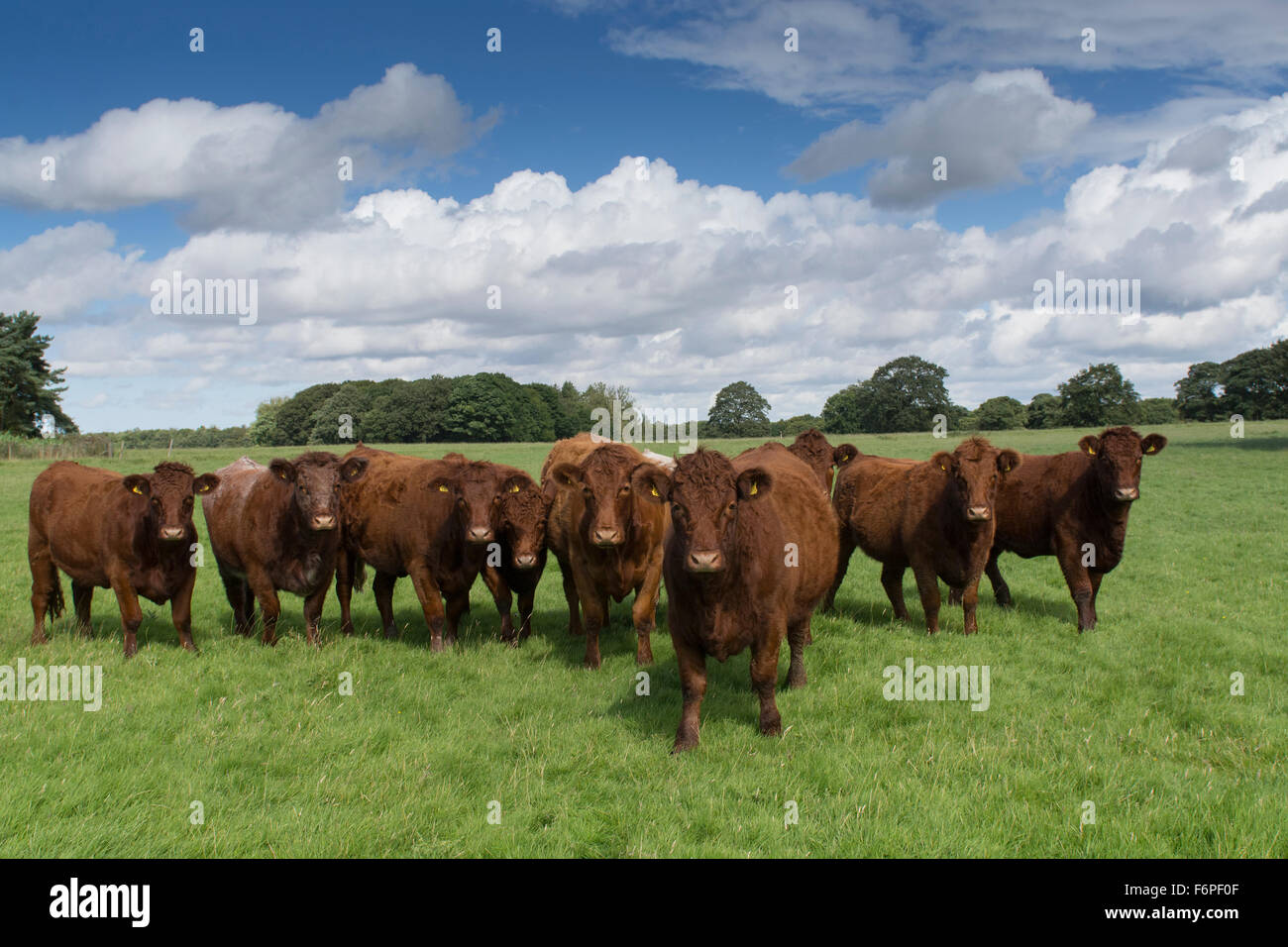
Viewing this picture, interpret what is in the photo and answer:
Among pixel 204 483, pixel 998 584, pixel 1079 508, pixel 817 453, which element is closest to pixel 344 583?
pixel 204 483

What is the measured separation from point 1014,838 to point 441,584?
6.88m

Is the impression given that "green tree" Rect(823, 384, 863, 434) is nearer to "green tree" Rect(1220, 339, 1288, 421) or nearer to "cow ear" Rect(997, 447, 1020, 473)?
"green tree" Rect(1220, 339, 1288, 421)

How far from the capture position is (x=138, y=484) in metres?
8.92

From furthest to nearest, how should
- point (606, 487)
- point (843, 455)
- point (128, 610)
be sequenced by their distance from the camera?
1. point (843, 455)
2. point (128, 610)
3. point (606, 487)

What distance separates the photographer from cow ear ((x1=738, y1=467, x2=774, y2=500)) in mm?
6039

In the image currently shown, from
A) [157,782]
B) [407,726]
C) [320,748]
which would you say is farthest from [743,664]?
[157,782]

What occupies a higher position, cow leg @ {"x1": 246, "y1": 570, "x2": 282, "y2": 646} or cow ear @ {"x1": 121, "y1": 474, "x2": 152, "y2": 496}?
cow ear @ {"x1": 121, "y1": 474, "x2": 152, "y2": 496}

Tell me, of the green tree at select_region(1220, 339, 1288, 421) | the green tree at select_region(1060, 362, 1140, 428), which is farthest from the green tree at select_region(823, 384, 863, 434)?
the green tree at select_region(1220, 339, 1288, 421)

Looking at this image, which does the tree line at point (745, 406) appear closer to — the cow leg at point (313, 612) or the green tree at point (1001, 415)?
the green tree at point (1001, 415)

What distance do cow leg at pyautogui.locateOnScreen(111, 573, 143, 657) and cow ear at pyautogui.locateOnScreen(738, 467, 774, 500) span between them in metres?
7.02

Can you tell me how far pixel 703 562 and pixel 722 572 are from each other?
26.7 inches

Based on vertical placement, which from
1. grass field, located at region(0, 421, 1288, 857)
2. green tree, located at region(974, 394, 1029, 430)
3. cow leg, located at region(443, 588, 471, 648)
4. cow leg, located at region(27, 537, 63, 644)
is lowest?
grass field, located at region(0, 421, 1288, 857)

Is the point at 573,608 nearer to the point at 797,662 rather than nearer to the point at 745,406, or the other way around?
the point at 797,662

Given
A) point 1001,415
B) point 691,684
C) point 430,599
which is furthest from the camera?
point 1001,415
